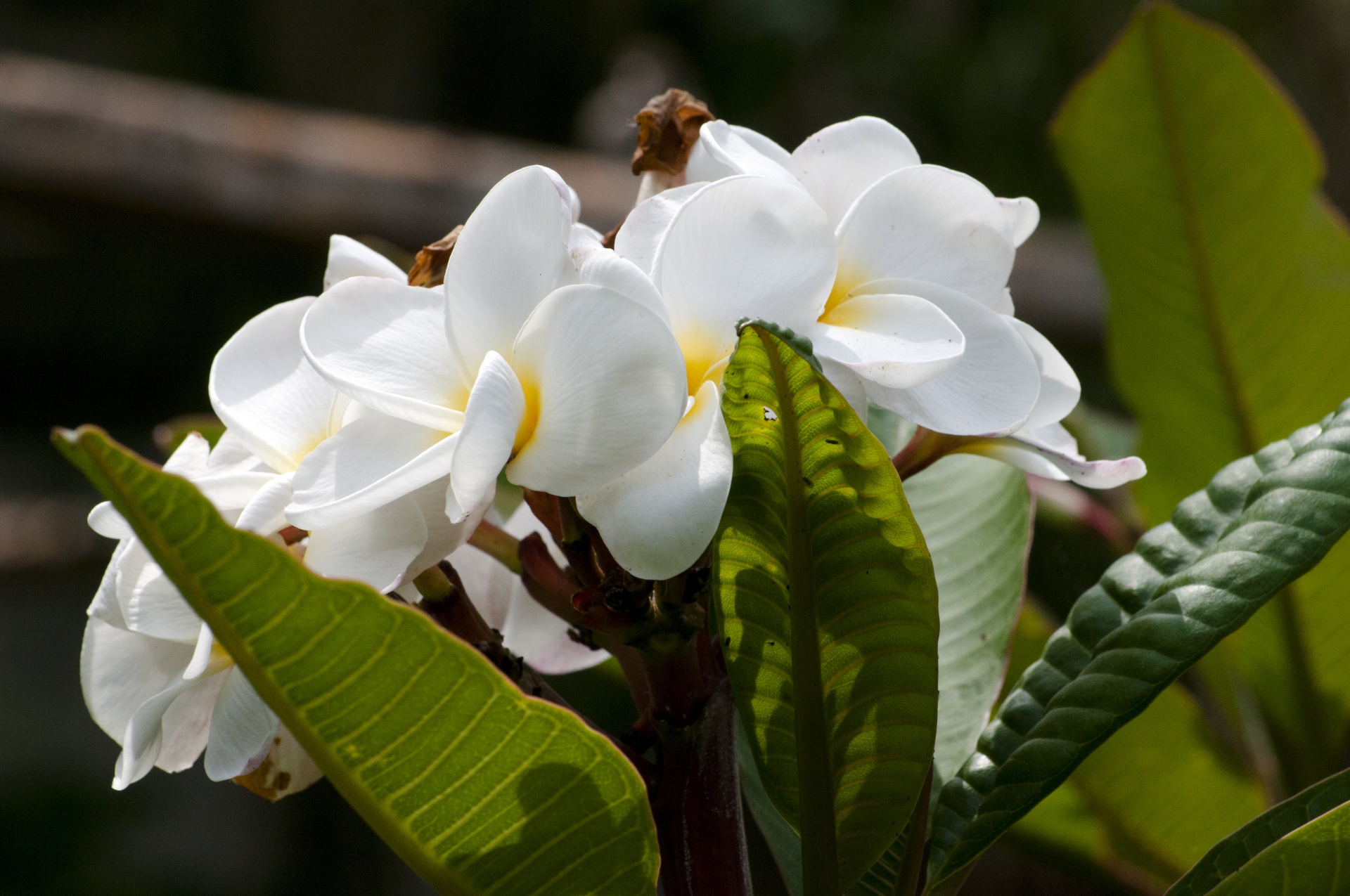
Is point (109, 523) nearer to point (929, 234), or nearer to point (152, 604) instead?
point (152, 604)

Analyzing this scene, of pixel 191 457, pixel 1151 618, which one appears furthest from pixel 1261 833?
pixel 191 457

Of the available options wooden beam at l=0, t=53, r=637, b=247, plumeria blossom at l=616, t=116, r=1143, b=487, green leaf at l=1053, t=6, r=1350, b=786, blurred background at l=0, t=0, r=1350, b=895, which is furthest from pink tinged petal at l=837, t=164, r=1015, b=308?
wooden beam at l=0, t=53, r=637, b=247

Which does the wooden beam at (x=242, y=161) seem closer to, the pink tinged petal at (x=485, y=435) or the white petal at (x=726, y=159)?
the white petal at (x=726, y=159)

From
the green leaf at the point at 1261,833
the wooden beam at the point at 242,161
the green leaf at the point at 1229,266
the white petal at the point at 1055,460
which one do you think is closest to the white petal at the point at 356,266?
the white petal at the point at 1055,460

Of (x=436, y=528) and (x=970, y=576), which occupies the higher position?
(x=436, y=528)

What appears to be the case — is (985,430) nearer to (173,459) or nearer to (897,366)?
(897,366)

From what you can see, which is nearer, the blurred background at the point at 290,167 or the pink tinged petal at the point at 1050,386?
the pink tinged petal at the point at 1050,386
